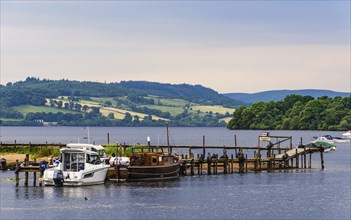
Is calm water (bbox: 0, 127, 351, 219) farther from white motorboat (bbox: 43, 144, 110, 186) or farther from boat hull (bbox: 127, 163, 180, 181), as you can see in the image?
boat hull (bbox: 127, 163, 180, 181)

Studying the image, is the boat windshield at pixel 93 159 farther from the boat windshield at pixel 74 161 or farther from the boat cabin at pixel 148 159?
the boat cabin at pixel 148 159

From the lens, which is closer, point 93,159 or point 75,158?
point 75,158

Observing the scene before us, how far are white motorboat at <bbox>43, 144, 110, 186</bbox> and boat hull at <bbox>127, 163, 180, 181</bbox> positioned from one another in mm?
5664

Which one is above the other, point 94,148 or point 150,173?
point 94,148

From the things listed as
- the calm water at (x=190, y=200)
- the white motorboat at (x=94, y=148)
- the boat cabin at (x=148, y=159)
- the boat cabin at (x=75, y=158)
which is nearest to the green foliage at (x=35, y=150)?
the calm water at (x=190, y=200)

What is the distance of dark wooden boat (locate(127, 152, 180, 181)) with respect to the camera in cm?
10094

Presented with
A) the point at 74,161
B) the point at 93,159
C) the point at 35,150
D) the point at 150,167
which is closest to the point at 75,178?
the point at 74,161

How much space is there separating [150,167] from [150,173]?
0.82m

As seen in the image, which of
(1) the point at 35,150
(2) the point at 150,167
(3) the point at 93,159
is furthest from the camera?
(1) the point at 35,150

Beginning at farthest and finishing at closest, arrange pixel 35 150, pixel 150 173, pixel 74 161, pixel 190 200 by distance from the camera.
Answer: pixel 35 150 < pixel 150 173 < pixel 74 161 < pixel 190 200

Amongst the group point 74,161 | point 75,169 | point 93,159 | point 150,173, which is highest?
point 93,159

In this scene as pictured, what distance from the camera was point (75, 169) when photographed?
95375 mm

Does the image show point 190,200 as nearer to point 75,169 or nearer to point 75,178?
point 75,178

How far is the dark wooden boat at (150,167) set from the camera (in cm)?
10094
